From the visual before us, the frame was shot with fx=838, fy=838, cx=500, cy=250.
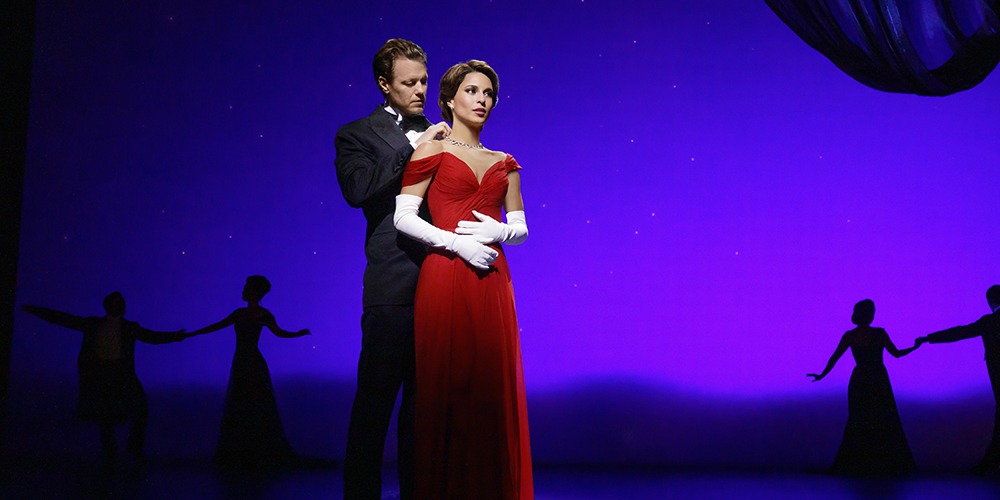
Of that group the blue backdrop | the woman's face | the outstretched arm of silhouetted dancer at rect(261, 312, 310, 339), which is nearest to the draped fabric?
the blue backdrop

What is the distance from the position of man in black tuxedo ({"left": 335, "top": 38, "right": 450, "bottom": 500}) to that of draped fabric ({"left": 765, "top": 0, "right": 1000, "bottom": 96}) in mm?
2032

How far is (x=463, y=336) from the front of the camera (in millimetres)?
1894

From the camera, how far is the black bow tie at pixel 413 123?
81.7 inches

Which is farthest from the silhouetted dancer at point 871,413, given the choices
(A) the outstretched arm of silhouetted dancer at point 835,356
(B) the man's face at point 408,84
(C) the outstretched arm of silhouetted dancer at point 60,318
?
(C) the outstretched arm of silhouetted dancer at point 60,318

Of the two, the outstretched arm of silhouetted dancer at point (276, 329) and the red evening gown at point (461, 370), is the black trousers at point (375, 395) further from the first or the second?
the outstretched arm of silhouetted dancer at point (276, 329)

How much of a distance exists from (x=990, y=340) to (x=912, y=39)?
1.41 m

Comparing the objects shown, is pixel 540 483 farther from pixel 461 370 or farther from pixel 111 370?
pixel 111 370

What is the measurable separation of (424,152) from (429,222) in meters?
0.18

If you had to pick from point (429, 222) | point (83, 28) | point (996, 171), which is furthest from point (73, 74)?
point (996, 171)

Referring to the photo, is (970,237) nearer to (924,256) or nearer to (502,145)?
(924,256)

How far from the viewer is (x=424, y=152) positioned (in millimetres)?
1909

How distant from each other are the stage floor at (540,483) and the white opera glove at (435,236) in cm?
130

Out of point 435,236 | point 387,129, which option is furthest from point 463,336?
point 387,129

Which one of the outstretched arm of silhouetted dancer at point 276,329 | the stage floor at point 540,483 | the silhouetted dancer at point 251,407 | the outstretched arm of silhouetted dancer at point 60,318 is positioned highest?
the outstretched arm of silhouetted dancer at point 60,318
